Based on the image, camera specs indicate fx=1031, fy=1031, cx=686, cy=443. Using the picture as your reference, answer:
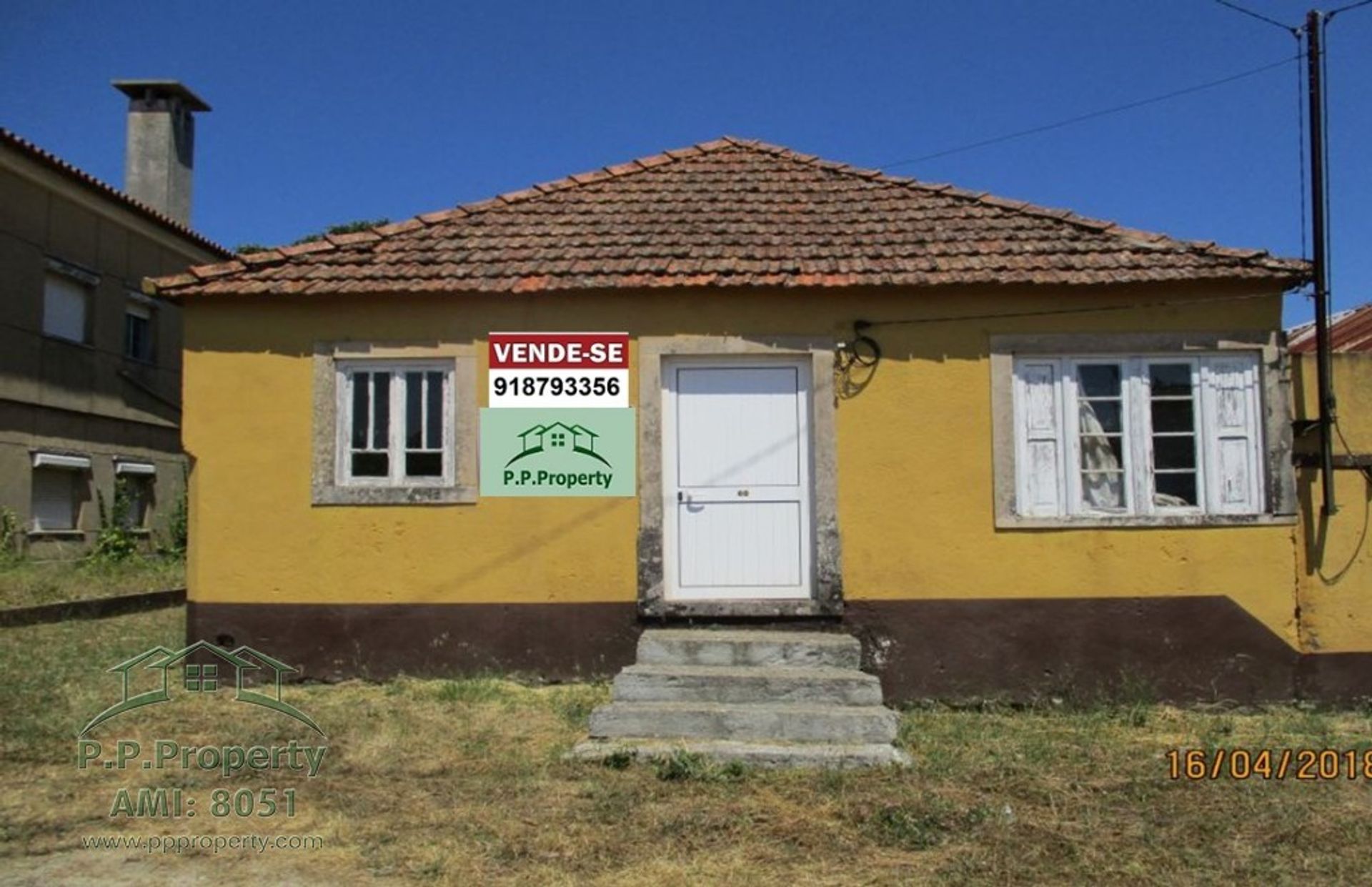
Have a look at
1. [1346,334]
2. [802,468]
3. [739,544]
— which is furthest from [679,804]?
[1346,334]

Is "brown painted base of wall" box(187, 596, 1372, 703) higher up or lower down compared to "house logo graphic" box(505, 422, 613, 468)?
lower down

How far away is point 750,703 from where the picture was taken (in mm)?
6715

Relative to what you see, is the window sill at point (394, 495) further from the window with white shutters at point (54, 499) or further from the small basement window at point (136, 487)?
the small basement window at point (136, 487)

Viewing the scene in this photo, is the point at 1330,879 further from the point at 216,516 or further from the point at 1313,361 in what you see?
the point at 216,516

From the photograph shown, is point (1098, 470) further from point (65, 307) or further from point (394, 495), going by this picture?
point (65, 307)

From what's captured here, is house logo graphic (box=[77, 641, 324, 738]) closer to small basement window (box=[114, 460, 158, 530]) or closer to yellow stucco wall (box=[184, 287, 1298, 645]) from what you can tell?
yellow stucco wall (box=[184, 287, 1298, 645])

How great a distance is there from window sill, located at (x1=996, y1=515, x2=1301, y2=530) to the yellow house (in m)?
0.02

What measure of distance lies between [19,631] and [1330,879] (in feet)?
36.8

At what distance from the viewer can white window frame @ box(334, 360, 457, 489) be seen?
26.2 ft

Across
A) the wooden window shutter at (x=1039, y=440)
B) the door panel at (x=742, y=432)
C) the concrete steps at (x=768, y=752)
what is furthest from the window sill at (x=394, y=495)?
the wooden window shutter at (x=1039, y=440)

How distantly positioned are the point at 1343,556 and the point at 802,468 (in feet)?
13.3

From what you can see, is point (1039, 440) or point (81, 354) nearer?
point (1039, 440)
